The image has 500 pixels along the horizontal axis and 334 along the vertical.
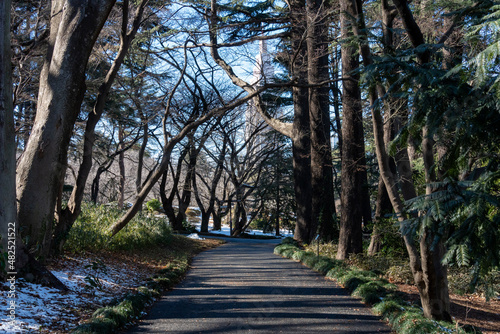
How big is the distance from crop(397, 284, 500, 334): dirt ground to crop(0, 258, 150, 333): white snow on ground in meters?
4.90

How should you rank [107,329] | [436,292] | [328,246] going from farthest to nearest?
1. [328,246]
2. [436,292]
3. [107,329]

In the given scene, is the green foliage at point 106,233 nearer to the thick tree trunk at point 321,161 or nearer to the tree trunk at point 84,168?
the tree trunk at point 84,168

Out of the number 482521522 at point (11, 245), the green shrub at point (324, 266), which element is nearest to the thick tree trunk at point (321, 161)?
the green shrub at point (324, 266)

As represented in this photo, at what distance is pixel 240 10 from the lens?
50.8ft

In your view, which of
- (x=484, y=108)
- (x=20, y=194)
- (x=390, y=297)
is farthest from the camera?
(x=20, y=194)

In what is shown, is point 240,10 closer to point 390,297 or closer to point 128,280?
point 128,280

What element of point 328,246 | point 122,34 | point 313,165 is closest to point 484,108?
point 122,34

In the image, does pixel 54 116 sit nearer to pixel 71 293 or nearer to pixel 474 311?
pixel 71 293

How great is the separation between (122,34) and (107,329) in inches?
286

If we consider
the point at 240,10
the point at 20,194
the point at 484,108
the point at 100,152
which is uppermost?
the point at 240,10

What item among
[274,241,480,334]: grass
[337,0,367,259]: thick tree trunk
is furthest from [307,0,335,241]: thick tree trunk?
[274,241,480,334]: grass

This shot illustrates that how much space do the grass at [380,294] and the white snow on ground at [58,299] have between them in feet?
12.6

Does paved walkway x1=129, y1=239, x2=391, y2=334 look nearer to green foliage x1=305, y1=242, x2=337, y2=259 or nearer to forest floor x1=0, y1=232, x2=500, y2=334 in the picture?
forest floor x1=0, y1=232, x2=500, y2=334

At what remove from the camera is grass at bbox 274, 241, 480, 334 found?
4.62m
